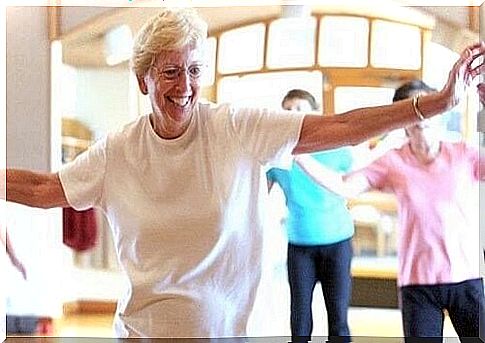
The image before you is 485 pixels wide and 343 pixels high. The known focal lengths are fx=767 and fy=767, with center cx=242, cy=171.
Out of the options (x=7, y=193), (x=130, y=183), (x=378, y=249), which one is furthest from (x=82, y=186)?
(x=378, y=249)

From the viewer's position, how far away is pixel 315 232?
5.34ft

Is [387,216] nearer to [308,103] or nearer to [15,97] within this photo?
[308,103]

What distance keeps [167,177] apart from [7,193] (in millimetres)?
416

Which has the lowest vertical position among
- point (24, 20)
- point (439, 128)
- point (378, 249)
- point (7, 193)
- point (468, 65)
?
point (378, 249)

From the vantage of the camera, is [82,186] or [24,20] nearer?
[82,186]

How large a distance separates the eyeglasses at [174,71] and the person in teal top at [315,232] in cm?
33

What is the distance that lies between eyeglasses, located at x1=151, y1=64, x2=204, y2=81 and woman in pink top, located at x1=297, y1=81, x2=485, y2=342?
350 millimetres

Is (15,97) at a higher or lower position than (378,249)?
higher

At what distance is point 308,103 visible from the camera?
1647mm

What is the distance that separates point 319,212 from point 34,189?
587 mm

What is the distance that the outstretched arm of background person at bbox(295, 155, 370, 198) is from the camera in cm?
162

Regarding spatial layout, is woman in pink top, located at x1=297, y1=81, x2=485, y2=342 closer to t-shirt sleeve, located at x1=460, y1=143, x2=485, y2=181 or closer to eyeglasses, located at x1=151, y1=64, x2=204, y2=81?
t-shirt sleeve, located at x1=460, y1=143, x2=485, y2=181

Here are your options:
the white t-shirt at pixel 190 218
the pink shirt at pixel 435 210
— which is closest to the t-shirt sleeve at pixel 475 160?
the pink shirt at pixel 435 210

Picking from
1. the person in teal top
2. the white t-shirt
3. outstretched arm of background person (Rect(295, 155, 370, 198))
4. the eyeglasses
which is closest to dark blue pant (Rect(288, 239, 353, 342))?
the person in teal top
